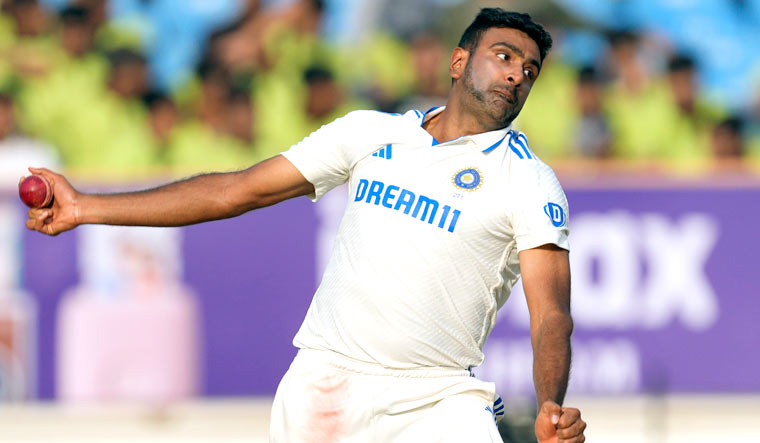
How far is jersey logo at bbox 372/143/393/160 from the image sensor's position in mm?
4148

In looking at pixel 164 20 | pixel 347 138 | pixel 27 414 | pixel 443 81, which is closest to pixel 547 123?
pixel 443 81

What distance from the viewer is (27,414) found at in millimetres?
9422

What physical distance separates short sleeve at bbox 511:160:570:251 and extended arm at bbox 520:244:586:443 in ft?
0.12

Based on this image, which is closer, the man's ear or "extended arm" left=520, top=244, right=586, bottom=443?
"extended arm" left=520, top=244, right=586, bottom=443

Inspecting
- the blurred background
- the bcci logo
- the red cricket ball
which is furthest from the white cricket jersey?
the blurred background

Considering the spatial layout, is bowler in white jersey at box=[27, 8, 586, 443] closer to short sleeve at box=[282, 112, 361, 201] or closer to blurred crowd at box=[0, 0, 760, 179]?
short sleeve at box=[282, 112, 361, 201]

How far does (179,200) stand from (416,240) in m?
0.87

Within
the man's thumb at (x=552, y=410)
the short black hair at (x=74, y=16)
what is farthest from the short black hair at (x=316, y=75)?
the man's thumb at (x=552, y=410)

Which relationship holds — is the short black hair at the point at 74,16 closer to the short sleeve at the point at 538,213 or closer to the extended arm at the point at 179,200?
the extended arm at the point at 179,200

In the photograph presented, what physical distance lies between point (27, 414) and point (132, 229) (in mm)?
1680

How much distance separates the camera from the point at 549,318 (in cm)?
378

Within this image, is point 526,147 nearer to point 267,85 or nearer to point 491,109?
point 491,109

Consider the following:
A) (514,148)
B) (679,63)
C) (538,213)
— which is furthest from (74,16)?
(538,213)

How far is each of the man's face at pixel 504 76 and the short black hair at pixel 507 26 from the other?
2 cm
